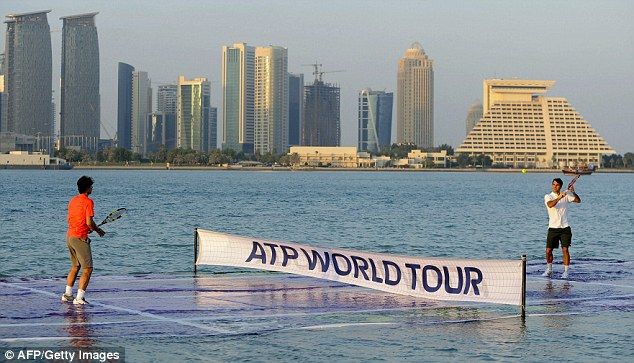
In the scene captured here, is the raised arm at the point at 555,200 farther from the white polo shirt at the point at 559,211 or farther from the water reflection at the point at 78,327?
the water reflection at the point at 78,327

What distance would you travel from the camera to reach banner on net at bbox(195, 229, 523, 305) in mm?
15422

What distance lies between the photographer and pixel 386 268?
16594 mm

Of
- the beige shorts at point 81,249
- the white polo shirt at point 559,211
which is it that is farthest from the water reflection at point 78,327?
the white polo shirt at point 559,211

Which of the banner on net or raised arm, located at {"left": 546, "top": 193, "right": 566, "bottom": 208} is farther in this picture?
raised arm, located at {"left": 546, "top": 193, "right": 566, "bottom": 208}

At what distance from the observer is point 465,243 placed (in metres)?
39.3

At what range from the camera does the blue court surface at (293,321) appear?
13070 millimetres

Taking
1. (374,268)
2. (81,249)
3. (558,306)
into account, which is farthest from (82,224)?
(558,306)

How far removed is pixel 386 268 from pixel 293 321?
218 centimetres

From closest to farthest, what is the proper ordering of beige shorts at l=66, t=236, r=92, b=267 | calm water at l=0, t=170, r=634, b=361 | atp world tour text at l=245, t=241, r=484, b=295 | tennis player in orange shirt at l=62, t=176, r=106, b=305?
calm water at l=0, t=170, r=634, b=361
tennis player in orange shirt at l=62, t=176, r=106, b=305
beige shorts at l=66, t=236, r=92, b=267
atp world tour text at l=245, t=241, r=484, b=295

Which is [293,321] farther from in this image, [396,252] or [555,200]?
[396,252]

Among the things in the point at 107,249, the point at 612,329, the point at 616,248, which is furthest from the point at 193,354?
the point at 616,248

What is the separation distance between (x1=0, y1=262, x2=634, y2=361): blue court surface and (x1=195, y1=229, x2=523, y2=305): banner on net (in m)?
0.30

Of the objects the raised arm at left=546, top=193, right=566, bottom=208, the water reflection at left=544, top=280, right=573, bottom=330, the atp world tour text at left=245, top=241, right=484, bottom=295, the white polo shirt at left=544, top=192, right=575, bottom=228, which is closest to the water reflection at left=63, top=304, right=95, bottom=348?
the atp world tour text at left=245, top=241, right=484, bottom=295

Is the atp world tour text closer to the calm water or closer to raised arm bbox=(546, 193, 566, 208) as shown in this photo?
the calm water
